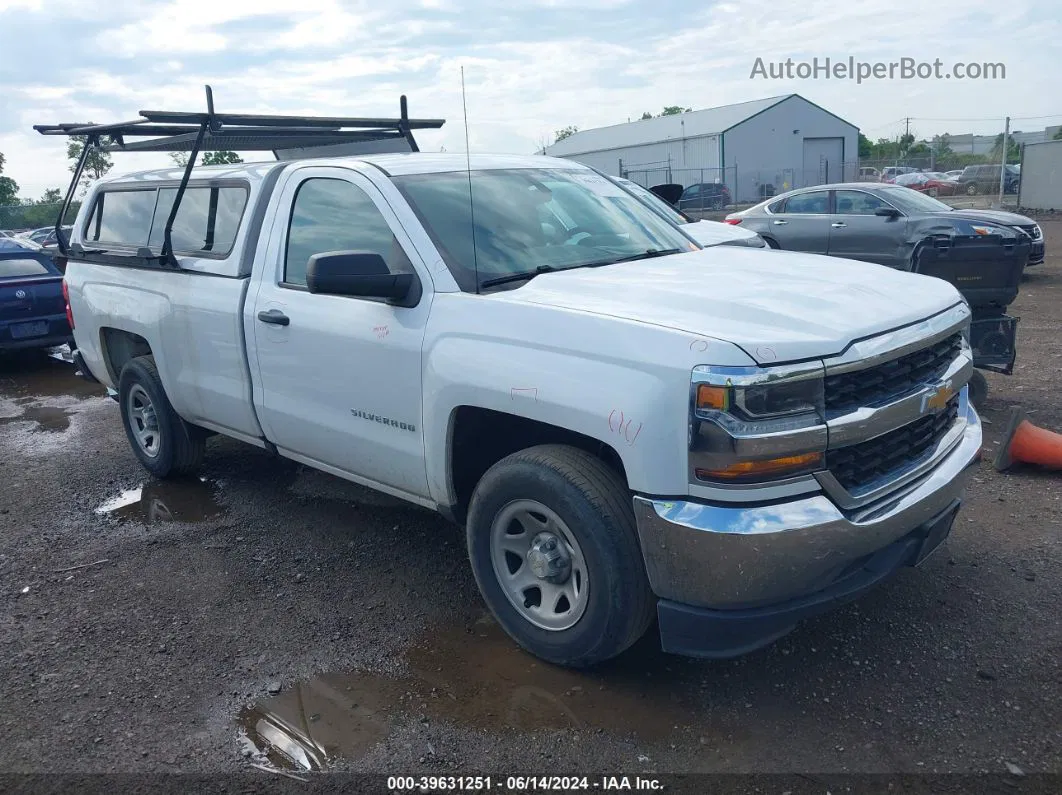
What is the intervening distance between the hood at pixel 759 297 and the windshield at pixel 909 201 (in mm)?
8817

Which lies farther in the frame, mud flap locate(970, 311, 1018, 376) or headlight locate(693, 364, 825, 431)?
mud flap locate(970, 311, 1018, 376)

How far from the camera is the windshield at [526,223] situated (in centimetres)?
383

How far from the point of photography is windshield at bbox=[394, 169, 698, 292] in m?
3.83

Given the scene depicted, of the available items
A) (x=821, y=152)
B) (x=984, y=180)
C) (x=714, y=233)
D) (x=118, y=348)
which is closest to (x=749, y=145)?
(x=821, y=152)

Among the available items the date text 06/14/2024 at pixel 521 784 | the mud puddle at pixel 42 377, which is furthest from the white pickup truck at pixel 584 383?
the mud puddle at pixel 42 377

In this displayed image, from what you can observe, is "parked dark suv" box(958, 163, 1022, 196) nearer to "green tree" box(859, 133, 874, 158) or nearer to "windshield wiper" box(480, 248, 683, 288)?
"green tree" box(859, 133, 874, 158)

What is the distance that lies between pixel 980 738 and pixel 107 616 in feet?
12.0

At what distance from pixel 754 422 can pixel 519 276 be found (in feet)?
4.44

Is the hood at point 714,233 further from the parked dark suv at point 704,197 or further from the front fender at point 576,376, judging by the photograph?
the parked dark suv at point 704,197

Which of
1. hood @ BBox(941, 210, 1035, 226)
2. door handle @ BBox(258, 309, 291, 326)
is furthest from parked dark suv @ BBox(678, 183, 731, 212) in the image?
door handle @ BBox(258, 309, 291, 326)

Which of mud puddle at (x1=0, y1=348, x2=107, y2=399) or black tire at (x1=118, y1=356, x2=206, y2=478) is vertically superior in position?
black tire at (x1=118, y1=356, x2=206, y2=478)

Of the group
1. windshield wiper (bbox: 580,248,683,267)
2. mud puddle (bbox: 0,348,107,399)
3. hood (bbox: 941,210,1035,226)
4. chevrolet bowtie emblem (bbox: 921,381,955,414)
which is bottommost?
mud puddle (bbox: 0,348,107,399)

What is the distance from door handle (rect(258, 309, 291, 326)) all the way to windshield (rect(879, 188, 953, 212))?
9.94m

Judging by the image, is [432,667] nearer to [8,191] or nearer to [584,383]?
[584,383]
